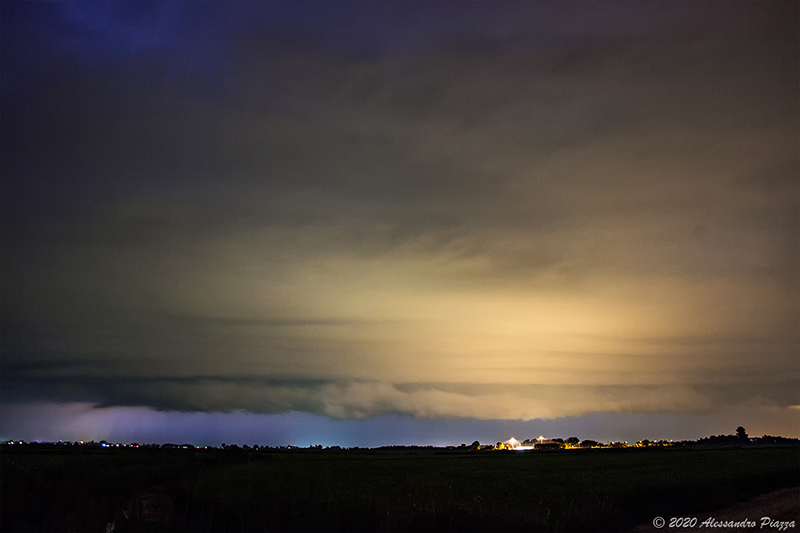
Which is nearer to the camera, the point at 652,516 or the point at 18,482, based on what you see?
the point at 18,482

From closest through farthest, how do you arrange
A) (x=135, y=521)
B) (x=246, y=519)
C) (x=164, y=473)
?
(x=135, y=521) < (x=246, y=519) < (x=164, y=473)

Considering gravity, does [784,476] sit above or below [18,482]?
below

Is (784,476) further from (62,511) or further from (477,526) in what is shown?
(62,511)

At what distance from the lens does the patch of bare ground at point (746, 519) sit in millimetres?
24922

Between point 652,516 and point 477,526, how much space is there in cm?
1435

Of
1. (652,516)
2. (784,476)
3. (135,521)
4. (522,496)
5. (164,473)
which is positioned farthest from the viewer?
(164,473)

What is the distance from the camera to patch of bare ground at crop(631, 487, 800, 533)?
2492 centimetres

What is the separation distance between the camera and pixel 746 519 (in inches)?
1099

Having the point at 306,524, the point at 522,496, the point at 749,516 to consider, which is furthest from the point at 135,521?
the point at 749,516

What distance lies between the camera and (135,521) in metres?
22.7

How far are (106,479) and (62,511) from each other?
19.8 m

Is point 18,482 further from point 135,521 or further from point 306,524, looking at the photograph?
point 306,524

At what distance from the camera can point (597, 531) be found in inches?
1025

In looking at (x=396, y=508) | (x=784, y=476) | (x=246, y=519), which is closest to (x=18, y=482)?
(x=246, y=519)
